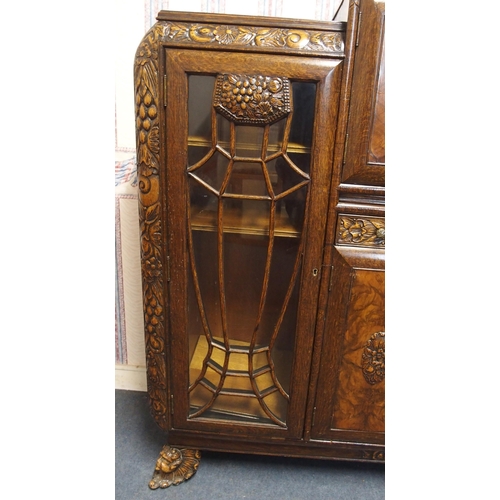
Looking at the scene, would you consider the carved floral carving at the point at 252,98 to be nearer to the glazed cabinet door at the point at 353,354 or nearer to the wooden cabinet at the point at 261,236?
the wooden cabinet at the point at 261,236

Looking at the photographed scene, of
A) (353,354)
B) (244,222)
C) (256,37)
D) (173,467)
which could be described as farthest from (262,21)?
(173,467)

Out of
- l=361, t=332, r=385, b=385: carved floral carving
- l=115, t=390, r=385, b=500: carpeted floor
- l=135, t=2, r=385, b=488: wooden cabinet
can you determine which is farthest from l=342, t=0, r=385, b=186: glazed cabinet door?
l=115, t=390, r=385, b=500: carpeted floor

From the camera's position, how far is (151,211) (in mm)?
793

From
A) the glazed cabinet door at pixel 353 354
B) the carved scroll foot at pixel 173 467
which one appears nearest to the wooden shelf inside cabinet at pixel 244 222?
the glazed cabinet door at pixel 353 354

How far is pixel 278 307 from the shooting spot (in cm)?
86

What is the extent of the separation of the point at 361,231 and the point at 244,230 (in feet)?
0.85

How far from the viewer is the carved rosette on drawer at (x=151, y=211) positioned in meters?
0.73

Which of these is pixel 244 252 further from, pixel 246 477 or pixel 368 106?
pixel 246 477

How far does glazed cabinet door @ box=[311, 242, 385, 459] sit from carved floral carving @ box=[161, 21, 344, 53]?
41 cm
